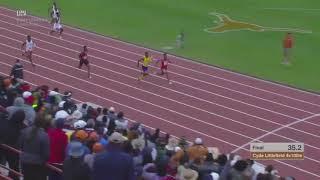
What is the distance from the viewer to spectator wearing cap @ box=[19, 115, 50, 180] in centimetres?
853

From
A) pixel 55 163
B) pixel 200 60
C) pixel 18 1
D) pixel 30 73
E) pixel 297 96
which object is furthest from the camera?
pixel 18 1

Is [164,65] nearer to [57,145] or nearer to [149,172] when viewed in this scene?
[149,172]

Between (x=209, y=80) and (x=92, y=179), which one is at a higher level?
(x=92, y=179)

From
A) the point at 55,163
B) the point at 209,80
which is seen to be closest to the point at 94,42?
the point at 209,80

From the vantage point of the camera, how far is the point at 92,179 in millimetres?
7973

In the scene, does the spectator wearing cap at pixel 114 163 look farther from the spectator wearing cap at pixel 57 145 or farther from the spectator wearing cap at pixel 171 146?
the spectator wearing cap at pixel 171 146

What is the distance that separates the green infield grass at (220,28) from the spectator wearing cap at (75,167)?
16467mm

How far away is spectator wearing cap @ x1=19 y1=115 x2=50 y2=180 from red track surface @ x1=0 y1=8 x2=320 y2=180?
10.2m

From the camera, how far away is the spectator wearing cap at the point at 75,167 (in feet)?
26.8

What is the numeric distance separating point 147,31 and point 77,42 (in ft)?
10.5

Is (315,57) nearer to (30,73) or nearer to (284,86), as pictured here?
(284,86)

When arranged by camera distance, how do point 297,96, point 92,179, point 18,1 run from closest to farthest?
1. point 92,179
2. point 297,96
3. point 18,1

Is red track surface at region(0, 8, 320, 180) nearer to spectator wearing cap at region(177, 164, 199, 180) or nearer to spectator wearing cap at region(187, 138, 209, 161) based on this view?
spectator wearing cap at region(187, 138, 209, 161)

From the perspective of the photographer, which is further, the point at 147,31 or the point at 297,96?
the point at 147,31
